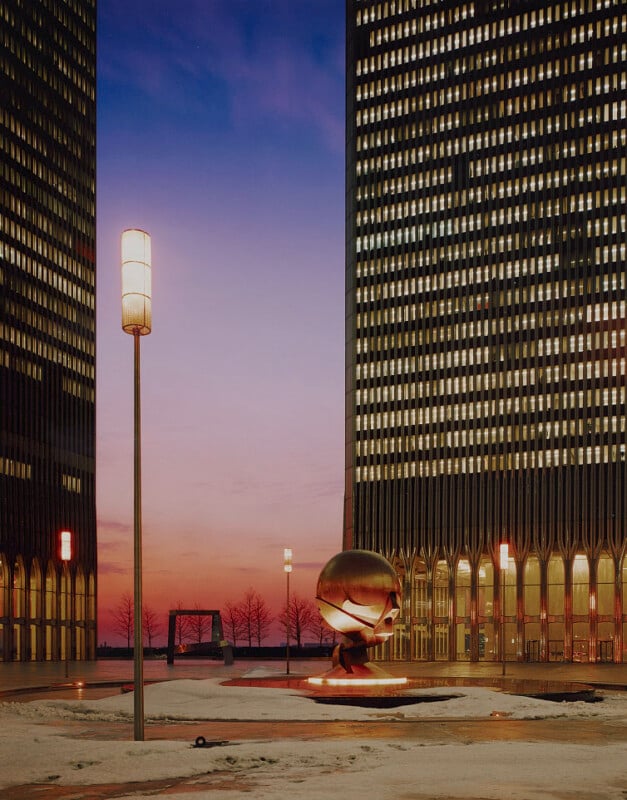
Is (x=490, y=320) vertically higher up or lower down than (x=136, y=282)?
higher up

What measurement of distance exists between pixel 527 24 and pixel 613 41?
1060 cm

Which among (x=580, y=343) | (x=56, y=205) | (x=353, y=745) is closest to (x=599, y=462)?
(x=580, y=343)

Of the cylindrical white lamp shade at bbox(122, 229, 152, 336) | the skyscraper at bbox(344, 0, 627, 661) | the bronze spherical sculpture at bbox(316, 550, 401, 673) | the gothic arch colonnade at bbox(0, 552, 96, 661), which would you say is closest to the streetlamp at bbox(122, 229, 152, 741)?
the cylindrical white lamp shade at bbox(122, 229, 152, 336)

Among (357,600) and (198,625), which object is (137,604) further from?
(198,625)

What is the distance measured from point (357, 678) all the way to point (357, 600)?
2.33 m

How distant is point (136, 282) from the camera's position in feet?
57.8

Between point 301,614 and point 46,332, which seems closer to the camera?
point 46,332

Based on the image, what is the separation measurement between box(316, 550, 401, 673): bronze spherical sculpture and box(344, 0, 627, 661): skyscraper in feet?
264

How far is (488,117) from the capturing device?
129 metres

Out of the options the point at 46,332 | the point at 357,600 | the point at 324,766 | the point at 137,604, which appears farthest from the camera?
the point at 46,332

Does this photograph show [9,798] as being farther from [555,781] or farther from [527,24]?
[527,24]

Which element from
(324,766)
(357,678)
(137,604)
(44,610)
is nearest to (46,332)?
(44,610)

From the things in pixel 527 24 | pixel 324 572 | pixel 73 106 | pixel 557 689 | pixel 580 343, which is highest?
pixel 527 24

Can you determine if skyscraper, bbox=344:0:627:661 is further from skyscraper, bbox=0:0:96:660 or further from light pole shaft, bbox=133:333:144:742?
light pole shaft, bbox=133:333:144:742
